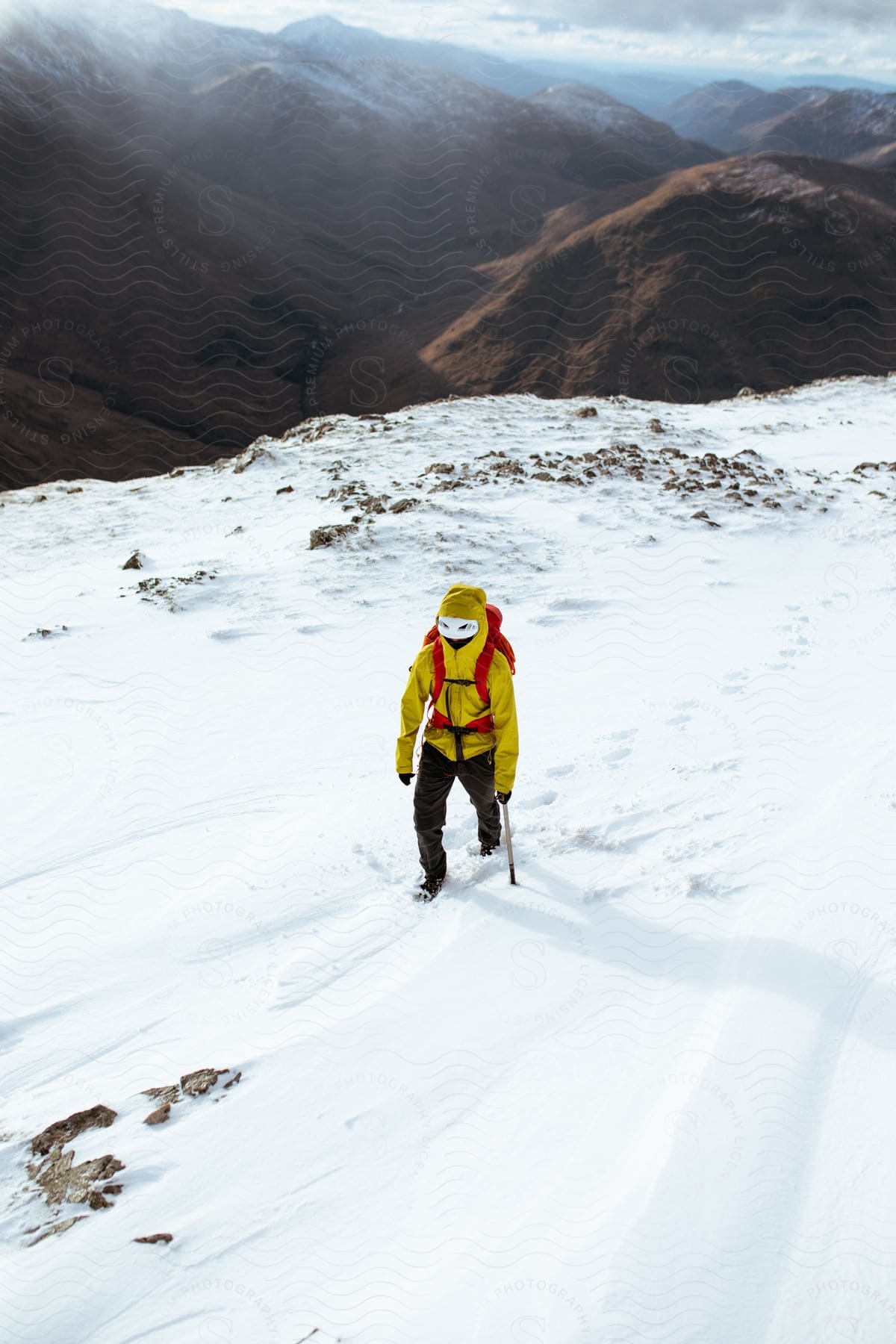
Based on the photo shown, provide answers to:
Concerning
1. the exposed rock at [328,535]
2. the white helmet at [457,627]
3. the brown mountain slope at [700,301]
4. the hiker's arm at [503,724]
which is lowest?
the hiker's arm at [503,724]

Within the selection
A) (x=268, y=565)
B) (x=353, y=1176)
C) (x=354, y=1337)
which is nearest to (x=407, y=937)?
(x=353, y=1176)

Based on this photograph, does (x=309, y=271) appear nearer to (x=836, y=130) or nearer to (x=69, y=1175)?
(x=69, y=1175)

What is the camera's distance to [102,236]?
42.7 metres

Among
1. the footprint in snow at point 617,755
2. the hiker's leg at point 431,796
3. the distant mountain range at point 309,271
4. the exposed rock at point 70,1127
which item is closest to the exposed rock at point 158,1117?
the exposed rock at point 70,1127

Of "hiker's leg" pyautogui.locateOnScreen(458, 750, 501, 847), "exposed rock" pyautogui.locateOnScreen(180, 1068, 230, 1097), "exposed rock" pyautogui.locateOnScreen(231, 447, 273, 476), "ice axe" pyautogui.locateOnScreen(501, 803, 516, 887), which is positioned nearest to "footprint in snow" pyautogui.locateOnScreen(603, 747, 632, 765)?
"hiker's leg" pyautogui.locateOnScreen(458, 750, 501, 847)

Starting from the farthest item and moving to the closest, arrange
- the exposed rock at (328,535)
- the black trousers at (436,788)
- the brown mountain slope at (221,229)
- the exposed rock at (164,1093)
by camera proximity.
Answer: the brown mountain slope at (221,229) → the exposed rock at (328,535) → the black trousers at (436,788) → the exposed rock at (164,1093)

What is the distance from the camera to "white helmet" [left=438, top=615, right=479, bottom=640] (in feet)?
11.9

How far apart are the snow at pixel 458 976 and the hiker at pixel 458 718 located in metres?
0.40

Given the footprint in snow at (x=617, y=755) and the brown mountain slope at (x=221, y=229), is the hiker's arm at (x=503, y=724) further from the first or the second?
the brown mountain slope at (x=221, y=229)

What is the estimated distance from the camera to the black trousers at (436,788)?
13.2 ft

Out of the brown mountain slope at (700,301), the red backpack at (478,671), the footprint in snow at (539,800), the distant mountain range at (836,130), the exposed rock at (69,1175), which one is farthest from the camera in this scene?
the distant mountain range at (836,130)

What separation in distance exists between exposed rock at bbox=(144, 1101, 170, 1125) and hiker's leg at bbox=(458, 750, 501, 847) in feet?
6.49

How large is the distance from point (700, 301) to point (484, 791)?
145ft

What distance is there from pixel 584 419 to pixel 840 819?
40.6ft
